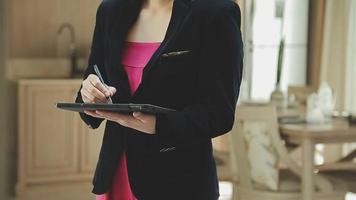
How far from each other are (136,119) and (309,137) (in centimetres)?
238

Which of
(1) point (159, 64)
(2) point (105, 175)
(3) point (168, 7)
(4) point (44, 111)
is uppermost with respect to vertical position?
(3) point (168, 7)

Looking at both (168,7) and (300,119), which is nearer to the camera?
(168,7)

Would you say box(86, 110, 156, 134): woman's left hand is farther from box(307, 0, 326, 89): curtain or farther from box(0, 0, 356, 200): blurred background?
box(307, 0, 326, 89): curtain

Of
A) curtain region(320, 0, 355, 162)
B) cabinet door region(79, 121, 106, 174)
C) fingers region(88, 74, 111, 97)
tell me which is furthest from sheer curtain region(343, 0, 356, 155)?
fingers region(88, 74, 111, 97)

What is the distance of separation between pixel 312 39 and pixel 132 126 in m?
5.11

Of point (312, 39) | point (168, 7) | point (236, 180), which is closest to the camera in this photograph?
point (168, 7)

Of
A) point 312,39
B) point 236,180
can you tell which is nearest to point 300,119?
point 236,180

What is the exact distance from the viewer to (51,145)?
470 centimetres

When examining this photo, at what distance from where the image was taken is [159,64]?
108 cm

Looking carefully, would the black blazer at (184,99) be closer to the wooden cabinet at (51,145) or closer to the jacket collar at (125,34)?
the jacket collar at (125,34)

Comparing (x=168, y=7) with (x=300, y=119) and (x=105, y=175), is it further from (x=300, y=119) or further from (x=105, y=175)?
(x=300, y=119)

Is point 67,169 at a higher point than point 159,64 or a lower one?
lower

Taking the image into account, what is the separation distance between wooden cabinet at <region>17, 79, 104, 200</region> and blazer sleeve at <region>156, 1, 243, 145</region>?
142 inches

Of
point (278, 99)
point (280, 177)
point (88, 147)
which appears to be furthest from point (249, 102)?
point (88, 147)
